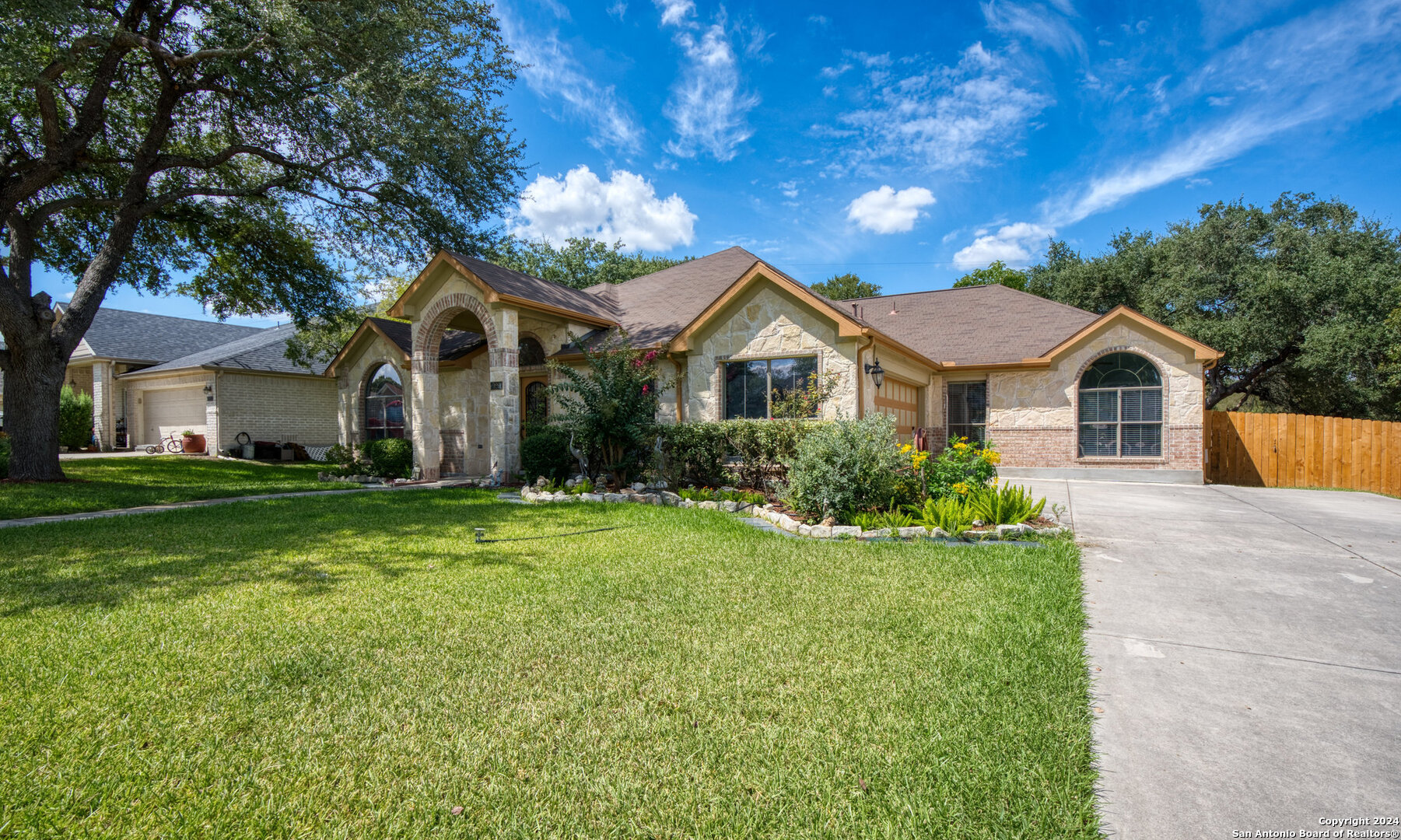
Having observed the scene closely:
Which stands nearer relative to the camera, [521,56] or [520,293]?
[520,293]

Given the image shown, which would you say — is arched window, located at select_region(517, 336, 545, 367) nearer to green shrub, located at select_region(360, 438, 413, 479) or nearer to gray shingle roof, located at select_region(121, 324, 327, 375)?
green shrub, located at select_region(360, 438, 413, 479)

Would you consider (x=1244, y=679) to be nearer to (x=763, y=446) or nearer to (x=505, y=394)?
(x=763, y=446)

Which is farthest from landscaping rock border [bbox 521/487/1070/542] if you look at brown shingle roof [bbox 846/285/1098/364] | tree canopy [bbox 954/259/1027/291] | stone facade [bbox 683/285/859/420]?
tree canopy [bbox 954/259/1027/291]

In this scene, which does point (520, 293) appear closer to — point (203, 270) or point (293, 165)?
point (293, 165)

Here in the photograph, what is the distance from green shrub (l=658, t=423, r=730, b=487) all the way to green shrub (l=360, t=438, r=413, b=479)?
7.47 meters

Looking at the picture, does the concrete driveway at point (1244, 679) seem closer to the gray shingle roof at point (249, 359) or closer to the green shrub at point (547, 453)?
the green shrub at point (547, 453)

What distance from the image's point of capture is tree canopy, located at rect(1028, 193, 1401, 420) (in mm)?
18672

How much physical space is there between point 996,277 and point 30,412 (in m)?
44.5

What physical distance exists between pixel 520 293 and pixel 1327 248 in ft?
88.7

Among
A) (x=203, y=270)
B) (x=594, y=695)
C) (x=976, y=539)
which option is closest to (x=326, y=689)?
(x=594, y=695)

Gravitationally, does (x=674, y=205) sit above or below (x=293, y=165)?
above

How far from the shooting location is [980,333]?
18.0 meters

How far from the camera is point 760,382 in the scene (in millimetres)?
12500

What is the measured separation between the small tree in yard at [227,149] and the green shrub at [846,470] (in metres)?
10.8
